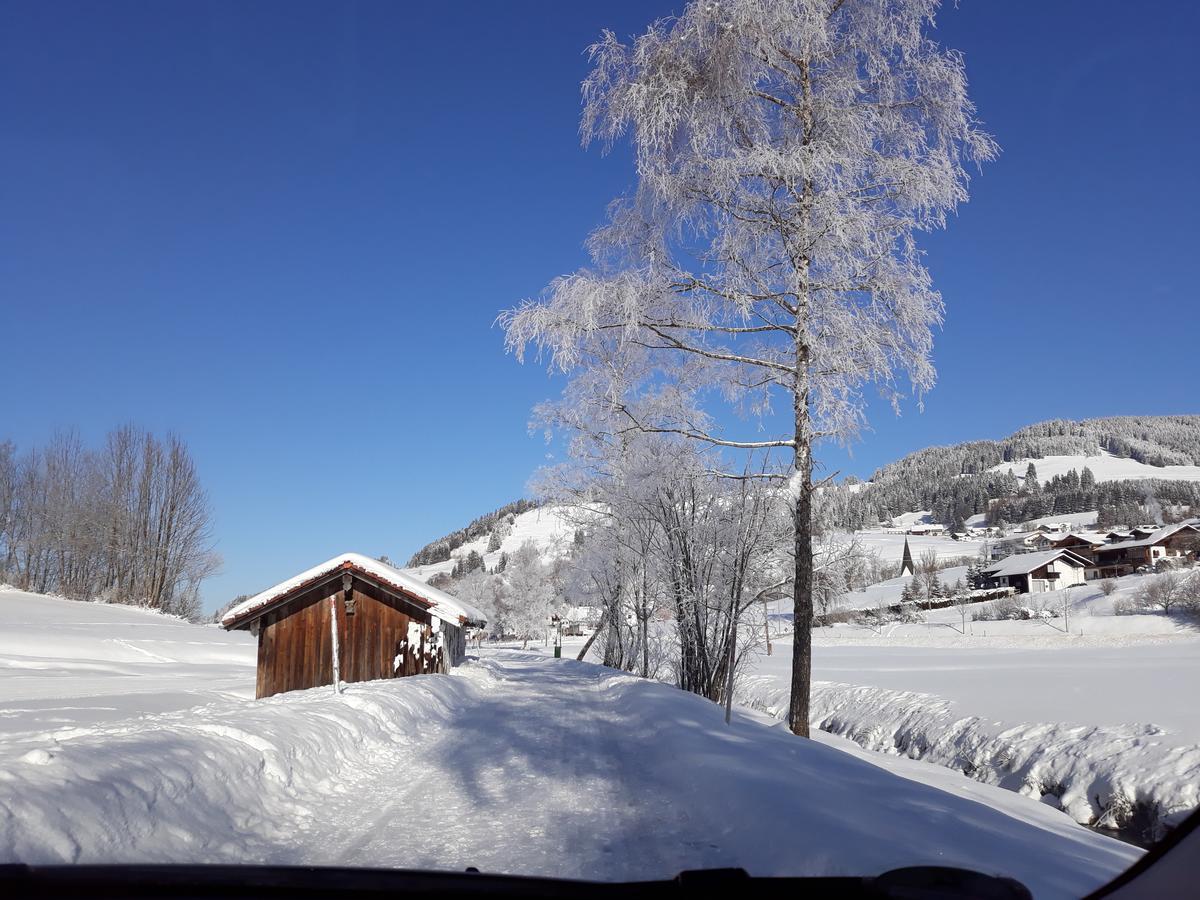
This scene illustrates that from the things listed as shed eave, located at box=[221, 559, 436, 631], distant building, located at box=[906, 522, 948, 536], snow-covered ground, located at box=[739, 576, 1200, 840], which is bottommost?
snow-covered ground, located at box=[739, 576, 1200, 840]

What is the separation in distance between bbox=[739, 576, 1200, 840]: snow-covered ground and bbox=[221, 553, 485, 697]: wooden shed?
9211mm

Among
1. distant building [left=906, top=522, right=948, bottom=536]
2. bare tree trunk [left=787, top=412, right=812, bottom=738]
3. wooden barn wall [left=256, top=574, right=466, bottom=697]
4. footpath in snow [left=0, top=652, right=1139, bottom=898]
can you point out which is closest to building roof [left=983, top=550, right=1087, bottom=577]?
wooden barn wall [left=256, top=574, right=466, bottom=697]

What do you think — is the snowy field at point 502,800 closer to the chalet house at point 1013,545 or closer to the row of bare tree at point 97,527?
the row of bare tree at point 97,527

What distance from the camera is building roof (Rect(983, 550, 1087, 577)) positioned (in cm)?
7806

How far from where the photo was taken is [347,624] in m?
20.4

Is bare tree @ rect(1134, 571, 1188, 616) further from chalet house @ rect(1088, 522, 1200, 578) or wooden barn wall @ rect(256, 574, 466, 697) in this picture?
wooden barn wall @ rect(256, 574, 466, 697)

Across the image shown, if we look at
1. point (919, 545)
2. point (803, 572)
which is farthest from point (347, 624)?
point (919, 545)

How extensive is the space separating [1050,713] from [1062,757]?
14.3ft

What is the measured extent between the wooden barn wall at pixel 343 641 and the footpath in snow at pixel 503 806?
10.3m

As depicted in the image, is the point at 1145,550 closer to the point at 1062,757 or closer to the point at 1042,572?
the point at 1042,572

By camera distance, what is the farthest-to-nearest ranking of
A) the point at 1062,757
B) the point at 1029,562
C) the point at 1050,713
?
the point at 1029,562
the point at 1050,713
the point at 1062,757

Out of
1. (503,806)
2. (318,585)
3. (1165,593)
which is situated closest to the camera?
(503,806)

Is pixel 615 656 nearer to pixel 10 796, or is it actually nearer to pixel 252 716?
pixel 252 716

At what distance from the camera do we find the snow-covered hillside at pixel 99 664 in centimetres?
1325
